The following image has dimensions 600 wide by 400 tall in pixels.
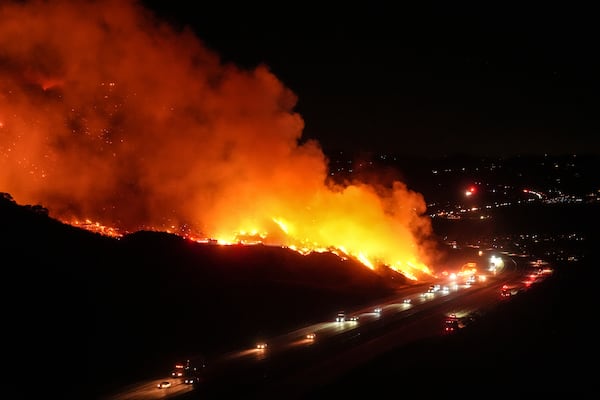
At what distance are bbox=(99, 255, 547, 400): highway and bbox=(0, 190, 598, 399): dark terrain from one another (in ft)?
5.37

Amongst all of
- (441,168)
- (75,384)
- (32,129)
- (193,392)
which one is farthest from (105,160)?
(441,168)

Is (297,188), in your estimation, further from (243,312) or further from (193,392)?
(193,392)

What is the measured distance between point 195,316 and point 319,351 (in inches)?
403

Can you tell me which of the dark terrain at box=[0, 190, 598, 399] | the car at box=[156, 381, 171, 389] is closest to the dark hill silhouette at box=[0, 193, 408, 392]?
the dark terrain at box=[0, 190, 598, 399]

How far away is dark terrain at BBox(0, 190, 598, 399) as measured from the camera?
875 inches

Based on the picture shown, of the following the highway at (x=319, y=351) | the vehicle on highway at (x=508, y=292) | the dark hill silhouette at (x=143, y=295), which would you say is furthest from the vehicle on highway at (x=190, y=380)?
the vehicle on highway at (x=508, y=292)

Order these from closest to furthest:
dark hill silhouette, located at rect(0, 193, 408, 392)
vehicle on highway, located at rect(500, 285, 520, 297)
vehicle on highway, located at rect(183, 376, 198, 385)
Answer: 1. vehicle on highway, located at rect(183, 376, 198, 385)
2. dark hill silhouette, located at rect(0, 193, 408, 392)
3. vehicle on highway, located at rect(500, 285, 520, 297)

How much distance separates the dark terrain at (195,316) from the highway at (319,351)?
64.5 inches

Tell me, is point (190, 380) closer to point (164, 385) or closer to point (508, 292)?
point (164, 385)

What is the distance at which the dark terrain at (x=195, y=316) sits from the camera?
2223 centimetres

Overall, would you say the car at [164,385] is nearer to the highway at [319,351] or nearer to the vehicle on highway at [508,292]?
the highway at [319,351]

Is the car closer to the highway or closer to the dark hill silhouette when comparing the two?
the highway

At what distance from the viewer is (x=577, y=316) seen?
32.6 m

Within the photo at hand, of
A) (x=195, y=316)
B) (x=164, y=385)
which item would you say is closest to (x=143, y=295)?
(x=195, y=316)
